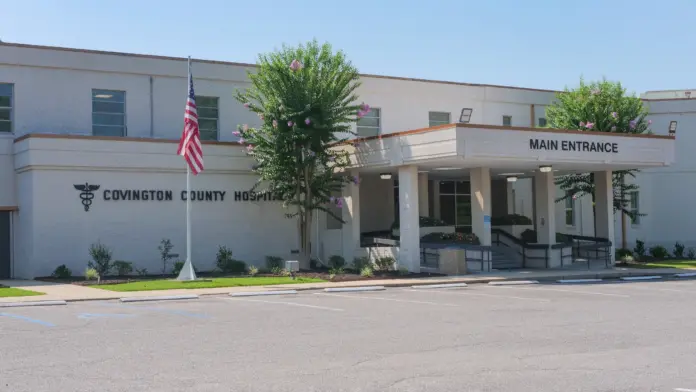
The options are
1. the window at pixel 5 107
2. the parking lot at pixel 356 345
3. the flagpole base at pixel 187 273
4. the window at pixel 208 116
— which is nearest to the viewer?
the parking lot at pixel 356 345

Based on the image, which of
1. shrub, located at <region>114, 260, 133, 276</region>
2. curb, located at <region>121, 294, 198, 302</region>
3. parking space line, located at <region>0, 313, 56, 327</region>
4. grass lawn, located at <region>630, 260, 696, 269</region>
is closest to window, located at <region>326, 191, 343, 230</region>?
shrub, located at <region>114, 260, 133, 276</region>

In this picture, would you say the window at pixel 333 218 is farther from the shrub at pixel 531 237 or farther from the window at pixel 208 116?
the shrub at pixel 531 237

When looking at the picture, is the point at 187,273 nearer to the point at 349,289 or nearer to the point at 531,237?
the point at 349,289

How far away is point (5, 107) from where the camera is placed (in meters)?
27.3

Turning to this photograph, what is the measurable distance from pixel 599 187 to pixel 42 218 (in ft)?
65.5

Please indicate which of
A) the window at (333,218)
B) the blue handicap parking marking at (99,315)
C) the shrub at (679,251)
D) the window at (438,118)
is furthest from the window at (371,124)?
the blue handicap parking marking at (99,315)

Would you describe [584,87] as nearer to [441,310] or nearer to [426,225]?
[426,225]

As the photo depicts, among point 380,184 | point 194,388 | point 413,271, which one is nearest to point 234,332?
point 194,388

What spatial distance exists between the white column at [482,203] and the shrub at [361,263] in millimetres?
3781

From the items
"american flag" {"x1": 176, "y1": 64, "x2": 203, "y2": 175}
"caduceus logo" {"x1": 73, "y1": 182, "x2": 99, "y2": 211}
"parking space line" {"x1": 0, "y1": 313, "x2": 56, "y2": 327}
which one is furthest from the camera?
"caduceus logo" {"x1": 73, "y1": 182, "x2": 99, "y2": 211}

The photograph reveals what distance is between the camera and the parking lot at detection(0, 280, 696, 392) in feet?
28.3

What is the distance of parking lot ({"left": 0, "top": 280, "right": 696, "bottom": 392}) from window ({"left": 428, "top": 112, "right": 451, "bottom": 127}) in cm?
1798

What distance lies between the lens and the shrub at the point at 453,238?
2709cm

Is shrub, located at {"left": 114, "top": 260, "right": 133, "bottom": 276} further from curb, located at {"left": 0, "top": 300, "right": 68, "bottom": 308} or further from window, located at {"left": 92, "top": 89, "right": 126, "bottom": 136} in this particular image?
curb, located at {"left": 0, "top": 300, "right": 68, "bottom": 308}
